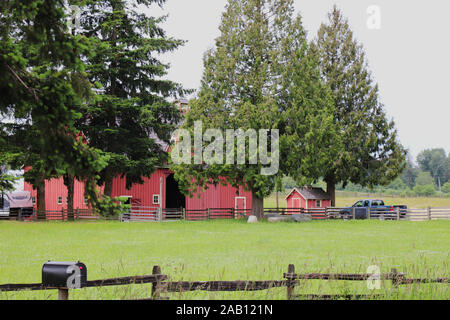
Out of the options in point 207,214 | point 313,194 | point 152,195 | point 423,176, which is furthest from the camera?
point 423,176

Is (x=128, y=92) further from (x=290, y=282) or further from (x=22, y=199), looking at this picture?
(x=290, y=282)

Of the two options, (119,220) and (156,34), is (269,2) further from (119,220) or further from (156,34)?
(119,220)

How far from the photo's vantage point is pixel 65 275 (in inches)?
238

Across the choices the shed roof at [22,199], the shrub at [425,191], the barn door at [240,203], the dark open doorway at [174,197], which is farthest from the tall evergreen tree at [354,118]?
the shrub at [425,191]

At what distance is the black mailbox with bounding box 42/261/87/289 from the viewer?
6.00 meters

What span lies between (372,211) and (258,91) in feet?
51.1

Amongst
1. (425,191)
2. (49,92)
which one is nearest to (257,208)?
(49,92)

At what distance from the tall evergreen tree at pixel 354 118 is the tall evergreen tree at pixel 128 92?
16.7 meters

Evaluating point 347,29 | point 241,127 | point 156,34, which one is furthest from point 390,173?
point 156,34

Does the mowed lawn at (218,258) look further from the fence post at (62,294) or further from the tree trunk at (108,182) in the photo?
the tree trunk at (108,182)

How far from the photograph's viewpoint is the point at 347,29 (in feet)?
154

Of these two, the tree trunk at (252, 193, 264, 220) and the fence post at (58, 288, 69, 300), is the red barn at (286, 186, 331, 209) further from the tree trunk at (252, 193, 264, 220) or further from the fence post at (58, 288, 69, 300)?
the fence post at (58, 288, 69, 300)

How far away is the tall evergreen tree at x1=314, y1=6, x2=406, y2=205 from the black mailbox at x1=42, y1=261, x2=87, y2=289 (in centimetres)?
3745

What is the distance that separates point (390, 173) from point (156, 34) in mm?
24232
